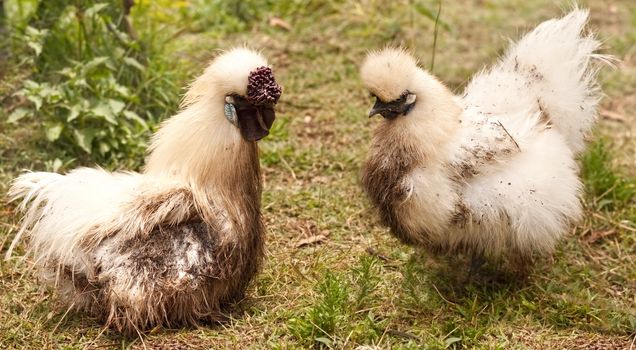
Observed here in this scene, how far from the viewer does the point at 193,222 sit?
410 cm

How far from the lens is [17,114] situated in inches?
222

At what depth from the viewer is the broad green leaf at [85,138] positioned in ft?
17.9

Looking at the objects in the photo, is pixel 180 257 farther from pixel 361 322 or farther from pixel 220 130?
pixel 361 322

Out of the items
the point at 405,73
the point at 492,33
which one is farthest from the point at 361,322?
the point at 492,33

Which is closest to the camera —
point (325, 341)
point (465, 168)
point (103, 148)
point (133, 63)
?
point (325, 341)

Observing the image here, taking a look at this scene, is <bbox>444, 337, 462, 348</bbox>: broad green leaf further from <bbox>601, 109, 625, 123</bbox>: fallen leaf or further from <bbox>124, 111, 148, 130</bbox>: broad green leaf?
<bbox>601, 109, 625, 123</bbox>: fallen leaf


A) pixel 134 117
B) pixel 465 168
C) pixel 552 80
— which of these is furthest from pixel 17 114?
pixel 552 80

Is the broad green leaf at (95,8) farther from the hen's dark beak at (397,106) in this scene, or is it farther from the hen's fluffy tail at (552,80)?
the hen's fluffy tail at (552,80)

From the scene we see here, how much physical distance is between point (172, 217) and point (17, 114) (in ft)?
7.20

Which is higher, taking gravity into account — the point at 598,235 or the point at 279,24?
the point at 279,24

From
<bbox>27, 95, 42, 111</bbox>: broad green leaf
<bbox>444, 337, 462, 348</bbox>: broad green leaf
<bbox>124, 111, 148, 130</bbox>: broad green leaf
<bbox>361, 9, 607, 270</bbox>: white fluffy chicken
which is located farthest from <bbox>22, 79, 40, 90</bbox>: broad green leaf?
<bbox>444, 337, 462, 348</bbox>: broad green leaf

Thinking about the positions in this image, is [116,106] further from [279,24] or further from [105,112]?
[279,24]

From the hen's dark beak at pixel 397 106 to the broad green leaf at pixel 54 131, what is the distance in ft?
7.60

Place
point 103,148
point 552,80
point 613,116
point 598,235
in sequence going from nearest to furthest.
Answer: point 552,80
point 598,235
point 103,148
point 613,116
